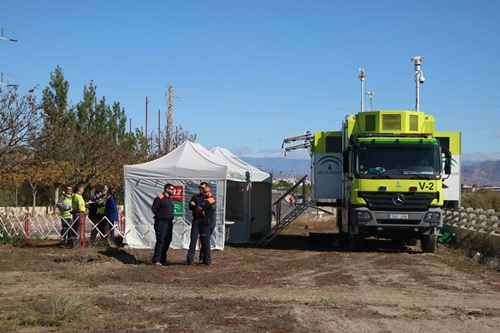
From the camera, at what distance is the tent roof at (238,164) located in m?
22.7

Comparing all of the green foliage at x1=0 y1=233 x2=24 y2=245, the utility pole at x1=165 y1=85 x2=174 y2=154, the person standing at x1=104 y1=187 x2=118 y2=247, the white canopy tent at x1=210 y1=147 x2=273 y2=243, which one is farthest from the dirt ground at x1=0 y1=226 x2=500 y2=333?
the utility pole at x1=165 y1=85 x2=174 y2=154

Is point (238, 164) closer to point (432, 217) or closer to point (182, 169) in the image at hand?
point (182, 169)

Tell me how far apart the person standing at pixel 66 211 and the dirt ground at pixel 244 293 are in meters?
0.61

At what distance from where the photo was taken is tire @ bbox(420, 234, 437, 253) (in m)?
18.5

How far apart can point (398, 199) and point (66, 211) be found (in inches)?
344

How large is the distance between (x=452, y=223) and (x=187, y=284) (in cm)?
1418

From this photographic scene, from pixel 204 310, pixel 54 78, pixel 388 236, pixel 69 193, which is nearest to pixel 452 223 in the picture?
pixel 388 236

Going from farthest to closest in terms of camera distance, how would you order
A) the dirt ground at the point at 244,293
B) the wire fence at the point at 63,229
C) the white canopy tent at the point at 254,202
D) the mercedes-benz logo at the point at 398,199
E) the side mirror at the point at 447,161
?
the white canopy tent at the point at 254,202 → the wire fence at the point at 63,229 → the side mirror at the point at 447,161 → the mercedes-benz logo at the point at 398,199 → the dirt ground at the point at 244,293

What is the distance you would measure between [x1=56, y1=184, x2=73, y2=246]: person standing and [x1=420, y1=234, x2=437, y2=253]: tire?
31.0ft

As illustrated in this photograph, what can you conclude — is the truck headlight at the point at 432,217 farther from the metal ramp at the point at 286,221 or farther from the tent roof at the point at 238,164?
the tent roof at the point at 238,164

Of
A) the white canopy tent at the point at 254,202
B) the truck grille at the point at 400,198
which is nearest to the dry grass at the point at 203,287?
the truck grille at the point at 400,198

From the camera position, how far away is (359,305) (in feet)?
32.9

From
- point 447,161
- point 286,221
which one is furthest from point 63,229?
point 447,161

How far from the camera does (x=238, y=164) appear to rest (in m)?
23.7
